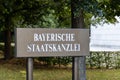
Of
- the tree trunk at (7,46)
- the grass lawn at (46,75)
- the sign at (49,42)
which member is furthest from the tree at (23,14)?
the sign at (49,42)

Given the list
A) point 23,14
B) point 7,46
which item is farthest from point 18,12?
point 7,46

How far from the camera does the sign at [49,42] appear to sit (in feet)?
26.3

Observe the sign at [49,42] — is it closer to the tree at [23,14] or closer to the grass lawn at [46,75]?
the grass lawn at [46,75]

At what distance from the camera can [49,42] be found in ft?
26.9

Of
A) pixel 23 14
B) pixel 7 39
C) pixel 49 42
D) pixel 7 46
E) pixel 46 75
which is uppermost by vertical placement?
pixel 23 14

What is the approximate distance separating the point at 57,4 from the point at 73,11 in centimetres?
122

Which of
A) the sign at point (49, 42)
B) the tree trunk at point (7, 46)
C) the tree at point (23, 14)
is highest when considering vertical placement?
the tree at point (23, 14)

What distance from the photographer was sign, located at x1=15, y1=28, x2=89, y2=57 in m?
8.03

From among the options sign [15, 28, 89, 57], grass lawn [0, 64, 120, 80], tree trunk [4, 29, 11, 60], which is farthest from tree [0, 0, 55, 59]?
sign [15, 28, 89, 57]

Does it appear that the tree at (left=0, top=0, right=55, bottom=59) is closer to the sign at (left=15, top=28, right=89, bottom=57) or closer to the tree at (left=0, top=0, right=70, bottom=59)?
the tree at (left=0, top=0, right=70, bottom=59)

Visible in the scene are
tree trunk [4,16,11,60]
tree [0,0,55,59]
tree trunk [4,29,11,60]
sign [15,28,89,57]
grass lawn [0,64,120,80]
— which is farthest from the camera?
tree trunk [4,29,11,60]

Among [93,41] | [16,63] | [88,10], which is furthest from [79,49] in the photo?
[93,41]

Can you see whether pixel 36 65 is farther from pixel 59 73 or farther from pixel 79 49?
pixel 79 49

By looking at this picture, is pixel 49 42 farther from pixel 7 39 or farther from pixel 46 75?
pixel 7 39
